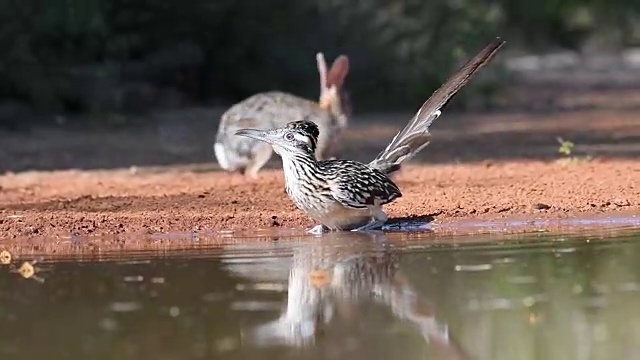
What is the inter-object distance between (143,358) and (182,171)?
32.4 feet

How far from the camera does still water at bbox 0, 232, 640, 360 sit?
6262mm

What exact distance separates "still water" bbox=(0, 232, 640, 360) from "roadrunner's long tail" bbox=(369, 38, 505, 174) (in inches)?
60.5

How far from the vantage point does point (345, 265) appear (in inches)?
336

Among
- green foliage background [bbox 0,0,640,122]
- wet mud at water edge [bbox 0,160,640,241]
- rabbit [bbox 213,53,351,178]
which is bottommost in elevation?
wet mud at water edge [bbox 0,160,640,241]

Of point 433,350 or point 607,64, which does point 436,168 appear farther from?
point 607,64

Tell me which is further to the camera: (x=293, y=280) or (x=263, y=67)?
(x=263, y=67)

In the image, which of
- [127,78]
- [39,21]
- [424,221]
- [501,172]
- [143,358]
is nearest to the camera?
[143,358]

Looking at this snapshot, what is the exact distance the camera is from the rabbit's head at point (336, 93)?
14594 millimetres

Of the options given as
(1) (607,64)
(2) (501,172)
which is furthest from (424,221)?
(1) (607,64)

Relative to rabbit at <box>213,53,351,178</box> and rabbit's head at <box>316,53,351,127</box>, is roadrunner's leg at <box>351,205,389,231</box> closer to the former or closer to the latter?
rabbit at <box>213,53,351,178</box>

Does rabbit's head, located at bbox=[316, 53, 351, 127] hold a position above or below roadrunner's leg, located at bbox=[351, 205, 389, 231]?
above

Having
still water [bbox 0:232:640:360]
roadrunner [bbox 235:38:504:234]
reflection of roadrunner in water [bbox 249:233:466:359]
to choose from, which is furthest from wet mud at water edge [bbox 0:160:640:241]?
reflection of roadrunner in water [bbox 249:233:466:359]

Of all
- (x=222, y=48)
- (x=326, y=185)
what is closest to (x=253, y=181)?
(x=326, y=185)

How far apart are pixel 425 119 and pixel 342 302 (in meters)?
3.79
